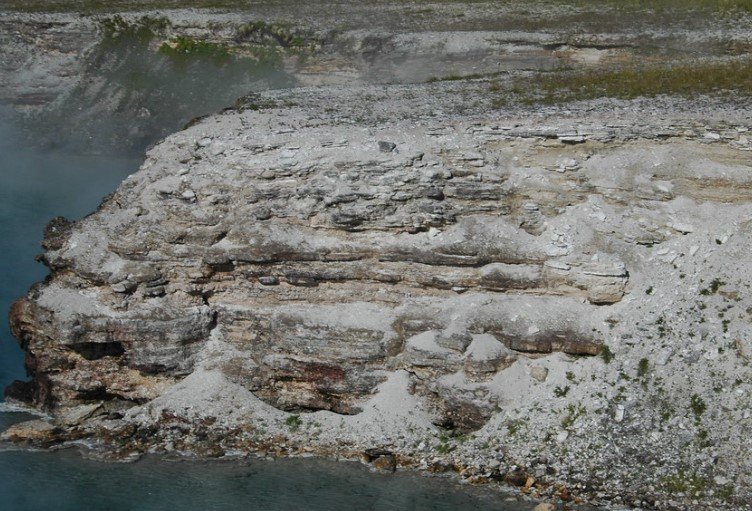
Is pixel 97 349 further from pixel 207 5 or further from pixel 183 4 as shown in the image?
pixel 183 4

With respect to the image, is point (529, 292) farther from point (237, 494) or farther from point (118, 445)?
point (118, 445)

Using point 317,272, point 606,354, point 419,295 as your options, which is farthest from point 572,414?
point 317,272

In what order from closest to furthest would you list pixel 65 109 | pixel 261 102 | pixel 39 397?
1. pixel 39 397
2. pixel 261 102
3. pixel 65 109

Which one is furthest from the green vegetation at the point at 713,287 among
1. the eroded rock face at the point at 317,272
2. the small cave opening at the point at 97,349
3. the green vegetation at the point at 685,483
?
the small cave opening at the point at 97,349

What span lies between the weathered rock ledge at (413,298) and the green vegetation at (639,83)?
414cm

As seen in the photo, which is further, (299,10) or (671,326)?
(299,10)

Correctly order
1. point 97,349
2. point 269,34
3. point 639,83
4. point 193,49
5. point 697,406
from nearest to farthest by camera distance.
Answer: point 697,406, point 97,349, point 639,83, point 269,34, point 193,49

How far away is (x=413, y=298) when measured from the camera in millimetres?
31516

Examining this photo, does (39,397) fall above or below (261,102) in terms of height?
below

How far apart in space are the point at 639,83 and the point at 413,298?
12695mm

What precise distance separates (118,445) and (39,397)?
4.35 meters

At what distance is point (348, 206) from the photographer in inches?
1226

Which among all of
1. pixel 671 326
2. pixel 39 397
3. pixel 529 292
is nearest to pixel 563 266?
pixel 529 292

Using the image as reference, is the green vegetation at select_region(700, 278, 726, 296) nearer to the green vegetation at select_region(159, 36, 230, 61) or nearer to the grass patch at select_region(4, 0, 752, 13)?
the grass patch at select_region(4, 0, 752, 13)
